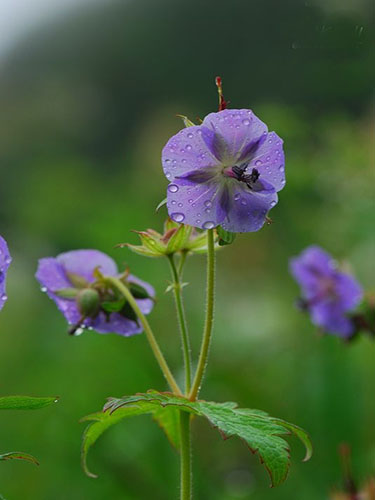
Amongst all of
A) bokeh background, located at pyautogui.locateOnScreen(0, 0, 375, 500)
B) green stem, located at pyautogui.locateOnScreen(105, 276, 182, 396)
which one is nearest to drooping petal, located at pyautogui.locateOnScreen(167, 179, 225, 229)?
green stem, located at pyautogui.locateOnScreen(105, 276, 182, 396)

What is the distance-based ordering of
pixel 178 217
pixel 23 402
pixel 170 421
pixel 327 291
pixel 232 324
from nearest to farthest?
pixel 23 402
pixel 178 217
pixel 170 421
pixel 327 291
pixel 232 324

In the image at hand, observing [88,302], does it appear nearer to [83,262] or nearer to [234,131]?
[83,262]

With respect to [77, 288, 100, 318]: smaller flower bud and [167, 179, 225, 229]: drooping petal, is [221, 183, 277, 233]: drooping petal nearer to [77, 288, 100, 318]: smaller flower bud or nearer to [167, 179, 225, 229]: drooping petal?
[167, 179, 225, 229]: drooping petal

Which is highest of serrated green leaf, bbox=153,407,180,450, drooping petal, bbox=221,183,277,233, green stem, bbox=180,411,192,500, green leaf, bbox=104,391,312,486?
drooping petal, bbox=221,183,277,233

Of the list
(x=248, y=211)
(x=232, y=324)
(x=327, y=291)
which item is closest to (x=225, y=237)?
(x=248, y=211)

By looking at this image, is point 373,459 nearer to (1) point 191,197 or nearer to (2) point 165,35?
(1) point 191,197

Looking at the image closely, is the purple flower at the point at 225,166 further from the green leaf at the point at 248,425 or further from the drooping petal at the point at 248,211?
the green leaf at the point at 248,425

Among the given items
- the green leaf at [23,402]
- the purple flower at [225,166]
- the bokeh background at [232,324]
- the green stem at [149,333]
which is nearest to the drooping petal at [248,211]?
the purple flower at [225,166]
